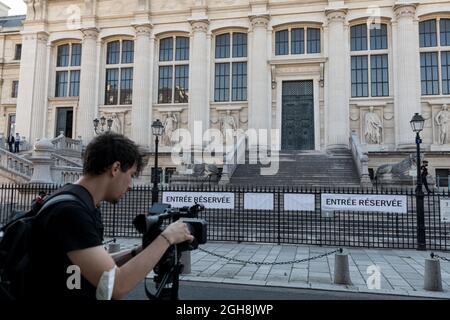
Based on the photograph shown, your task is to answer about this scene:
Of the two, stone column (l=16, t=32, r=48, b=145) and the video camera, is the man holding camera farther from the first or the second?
stone column (l=16, t=32, r=48, b=145)

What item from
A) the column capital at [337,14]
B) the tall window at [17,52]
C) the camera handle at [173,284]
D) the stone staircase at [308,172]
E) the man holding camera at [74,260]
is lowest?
the camera handle at [173,284]

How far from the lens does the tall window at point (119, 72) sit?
102ft

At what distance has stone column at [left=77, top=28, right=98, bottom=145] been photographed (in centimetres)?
3048

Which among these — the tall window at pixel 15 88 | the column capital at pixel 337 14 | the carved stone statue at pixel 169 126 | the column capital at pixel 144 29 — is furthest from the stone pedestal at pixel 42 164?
the tall window at pixel 15 88

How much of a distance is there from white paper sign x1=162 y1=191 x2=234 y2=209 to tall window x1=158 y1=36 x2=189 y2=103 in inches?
688

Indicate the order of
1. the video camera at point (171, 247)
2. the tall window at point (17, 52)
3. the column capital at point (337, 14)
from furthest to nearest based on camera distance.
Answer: the tall window at point (17, 52)
the column capital at point (337, 14)
the video camera at point (171, 247)

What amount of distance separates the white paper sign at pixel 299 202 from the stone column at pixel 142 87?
734 inches

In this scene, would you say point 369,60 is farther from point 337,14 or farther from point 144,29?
point 144,29

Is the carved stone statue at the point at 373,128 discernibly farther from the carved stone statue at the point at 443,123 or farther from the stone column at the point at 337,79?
the carved stone statue at the point at 443,123

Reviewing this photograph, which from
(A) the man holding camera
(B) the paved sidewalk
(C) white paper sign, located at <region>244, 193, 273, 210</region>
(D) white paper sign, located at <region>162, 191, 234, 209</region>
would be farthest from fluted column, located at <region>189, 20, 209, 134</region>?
(A) the man holding camera

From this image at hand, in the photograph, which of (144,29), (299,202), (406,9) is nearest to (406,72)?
(406,9)
